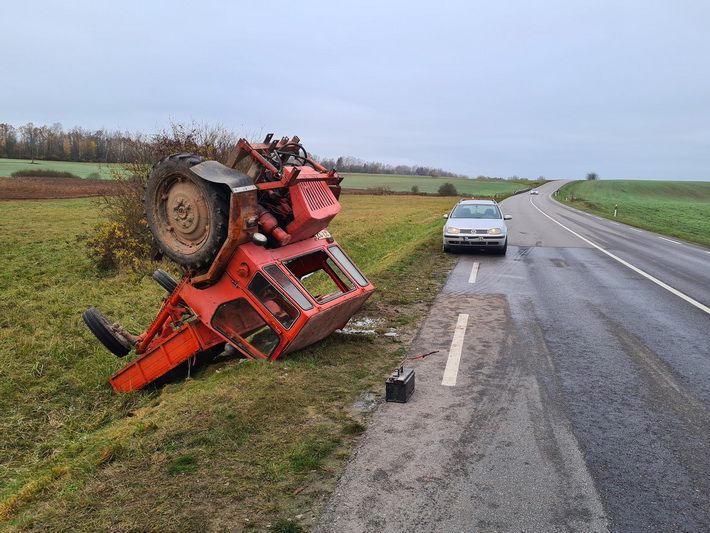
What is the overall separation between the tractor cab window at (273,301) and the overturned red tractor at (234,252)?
0.05 ft

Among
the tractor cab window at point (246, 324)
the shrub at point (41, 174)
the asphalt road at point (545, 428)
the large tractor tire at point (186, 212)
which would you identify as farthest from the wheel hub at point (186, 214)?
the shrub at point (41, 174)

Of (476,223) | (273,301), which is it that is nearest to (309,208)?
(273,301)

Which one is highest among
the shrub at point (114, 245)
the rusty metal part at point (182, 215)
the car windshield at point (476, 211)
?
the rusty metal part at point (182, 215)

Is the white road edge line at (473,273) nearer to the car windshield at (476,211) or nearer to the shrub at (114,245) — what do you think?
the car windshield at (476,211)

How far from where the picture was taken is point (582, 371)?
617 cm

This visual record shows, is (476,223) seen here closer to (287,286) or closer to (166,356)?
(287,286)

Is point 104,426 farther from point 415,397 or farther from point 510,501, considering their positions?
point 510,501

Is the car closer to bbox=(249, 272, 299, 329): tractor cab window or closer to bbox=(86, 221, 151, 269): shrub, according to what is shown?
bbox=(86, 221, 151, 269): shrub

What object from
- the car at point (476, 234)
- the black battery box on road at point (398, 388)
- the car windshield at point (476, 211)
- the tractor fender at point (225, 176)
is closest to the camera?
the black battery box on road at point (398, 388)

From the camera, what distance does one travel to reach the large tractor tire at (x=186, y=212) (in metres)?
5.74

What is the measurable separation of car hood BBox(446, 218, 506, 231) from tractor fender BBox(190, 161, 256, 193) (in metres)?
10.5

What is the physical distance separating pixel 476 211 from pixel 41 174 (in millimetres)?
55521

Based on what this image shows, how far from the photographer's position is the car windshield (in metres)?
16.8

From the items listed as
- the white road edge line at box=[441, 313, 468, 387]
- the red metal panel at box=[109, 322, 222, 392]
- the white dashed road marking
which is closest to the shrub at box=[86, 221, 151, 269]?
the white dashed road marking
